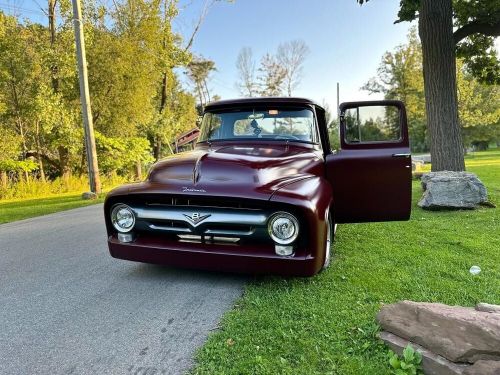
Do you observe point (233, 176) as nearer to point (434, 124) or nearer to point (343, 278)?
point (343, 278)

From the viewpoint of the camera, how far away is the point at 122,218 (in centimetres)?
352

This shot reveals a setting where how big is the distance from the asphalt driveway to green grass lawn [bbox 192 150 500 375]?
25 cm

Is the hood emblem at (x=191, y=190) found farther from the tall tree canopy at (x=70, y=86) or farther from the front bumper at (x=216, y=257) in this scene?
the tall tree canopy at (x=70, y=86)

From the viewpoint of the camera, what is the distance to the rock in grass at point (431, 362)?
1.89 meters

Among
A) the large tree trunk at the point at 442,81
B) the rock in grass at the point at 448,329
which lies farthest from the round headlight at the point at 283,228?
the large tree trunk at the point at 442,81

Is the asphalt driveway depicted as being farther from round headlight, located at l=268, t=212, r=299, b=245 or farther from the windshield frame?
the windshield frame

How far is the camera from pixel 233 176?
10.5ft

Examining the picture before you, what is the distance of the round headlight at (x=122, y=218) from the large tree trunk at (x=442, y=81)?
6658 millimetres

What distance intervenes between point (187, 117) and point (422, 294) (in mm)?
28140

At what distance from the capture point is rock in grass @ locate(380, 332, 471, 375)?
189 cm

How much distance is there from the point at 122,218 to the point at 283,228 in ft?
4.86

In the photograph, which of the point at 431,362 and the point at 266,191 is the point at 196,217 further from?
the point at 431,362

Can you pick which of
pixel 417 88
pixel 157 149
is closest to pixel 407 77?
pixel 417 88

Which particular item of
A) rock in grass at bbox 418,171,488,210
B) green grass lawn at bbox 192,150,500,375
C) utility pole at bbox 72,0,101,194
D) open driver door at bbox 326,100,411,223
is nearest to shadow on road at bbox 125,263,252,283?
green grass lawn at bbox 192,150,500,375
